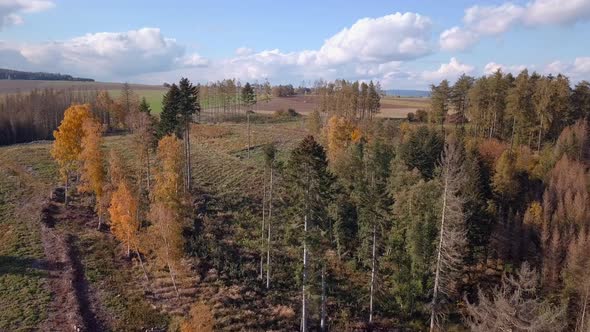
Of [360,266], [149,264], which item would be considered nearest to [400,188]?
[360,266]

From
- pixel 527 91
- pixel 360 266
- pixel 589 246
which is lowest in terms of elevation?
pixel 360 266

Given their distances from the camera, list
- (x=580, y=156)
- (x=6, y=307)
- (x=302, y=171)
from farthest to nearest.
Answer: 1. (x=580, y=156)
2. (x=6, y=307)
3. (x=302, y=171)

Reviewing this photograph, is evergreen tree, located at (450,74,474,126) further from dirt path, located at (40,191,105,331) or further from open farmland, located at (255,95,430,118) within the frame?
dirt path, located at (40,191,105,331)

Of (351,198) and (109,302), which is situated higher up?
(351,198)

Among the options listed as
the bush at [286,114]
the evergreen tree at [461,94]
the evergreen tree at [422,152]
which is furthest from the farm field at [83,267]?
the bush at [286,114]

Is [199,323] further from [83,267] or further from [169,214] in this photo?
[83,267]

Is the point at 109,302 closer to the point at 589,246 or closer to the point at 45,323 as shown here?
the point at 45,323
